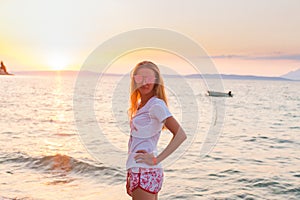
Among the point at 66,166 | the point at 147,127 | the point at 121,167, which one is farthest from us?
the point at 66,166

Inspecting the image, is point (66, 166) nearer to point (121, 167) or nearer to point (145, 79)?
point (121, 167)

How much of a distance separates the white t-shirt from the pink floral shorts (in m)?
0.05

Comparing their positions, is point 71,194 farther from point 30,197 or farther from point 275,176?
point 275,176

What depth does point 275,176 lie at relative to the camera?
11945mm

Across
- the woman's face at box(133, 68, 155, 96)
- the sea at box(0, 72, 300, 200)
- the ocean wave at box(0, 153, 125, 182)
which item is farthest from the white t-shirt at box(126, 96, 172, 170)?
the ocean wave at box(0, 153, 125, 182)

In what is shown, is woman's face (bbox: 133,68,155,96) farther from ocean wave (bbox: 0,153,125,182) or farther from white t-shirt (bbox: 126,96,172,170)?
ocean wave (bbox: 0,153,125,182)

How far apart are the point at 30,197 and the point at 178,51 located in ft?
20.3

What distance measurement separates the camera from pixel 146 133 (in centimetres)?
307

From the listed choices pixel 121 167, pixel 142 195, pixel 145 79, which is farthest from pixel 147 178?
pixel 121 167

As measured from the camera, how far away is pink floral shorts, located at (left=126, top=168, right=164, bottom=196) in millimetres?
3115

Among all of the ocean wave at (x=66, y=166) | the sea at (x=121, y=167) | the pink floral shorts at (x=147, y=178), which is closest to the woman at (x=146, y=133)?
the pink floral shorts at (x=147, y=178)

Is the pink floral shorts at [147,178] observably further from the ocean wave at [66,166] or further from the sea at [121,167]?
the ocean wave at [66,166]

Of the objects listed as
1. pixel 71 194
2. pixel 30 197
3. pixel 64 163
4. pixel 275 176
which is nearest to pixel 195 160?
pixel 275 176

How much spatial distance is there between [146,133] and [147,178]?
0.38 meters
